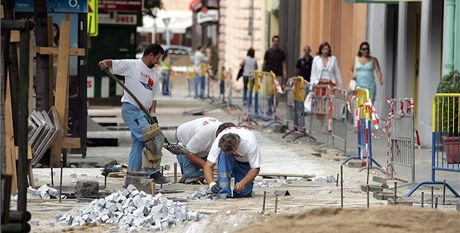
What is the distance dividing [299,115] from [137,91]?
10.1 m

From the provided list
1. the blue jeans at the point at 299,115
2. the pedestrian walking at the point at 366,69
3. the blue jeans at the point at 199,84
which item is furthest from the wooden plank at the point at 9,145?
the blue jeans at the point at 199,84

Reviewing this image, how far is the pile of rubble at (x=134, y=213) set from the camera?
12273mm

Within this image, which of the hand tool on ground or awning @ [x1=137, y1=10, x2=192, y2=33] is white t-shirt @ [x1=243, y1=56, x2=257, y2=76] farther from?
awning @ [x1=137, y1=10, x2=192, y2=33]

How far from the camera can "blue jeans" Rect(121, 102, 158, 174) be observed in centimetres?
1575

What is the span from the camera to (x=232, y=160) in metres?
14.7

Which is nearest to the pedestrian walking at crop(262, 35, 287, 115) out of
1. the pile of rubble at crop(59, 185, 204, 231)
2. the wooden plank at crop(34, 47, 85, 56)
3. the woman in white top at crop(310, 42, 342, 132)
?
the woman in white top at crop(310, 42, 342, 132)

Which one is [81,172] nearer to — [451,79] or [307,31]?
[451,79]

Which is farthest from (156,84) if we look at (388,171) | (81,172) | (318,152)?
(318,152)

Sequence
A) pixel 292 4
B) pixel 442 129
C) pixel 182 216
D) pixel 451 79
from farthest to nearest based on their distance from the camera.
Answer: pixel 292 4 → pixel 451 79 → pixel 442 129 → pixel 182 216

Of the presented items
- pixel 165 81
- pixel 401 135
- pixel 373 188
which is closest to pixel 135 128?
pixel 373 188

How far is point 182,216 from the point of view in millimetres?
12352

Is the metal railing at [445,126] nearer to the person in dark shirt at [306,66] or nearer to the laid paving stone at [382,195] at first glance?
the laid paving stone at [382,195]

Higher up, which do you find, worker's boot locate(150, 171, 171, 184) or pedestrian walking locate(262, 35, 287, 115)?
pedestrian walking locate(262, 35, 287, 115)

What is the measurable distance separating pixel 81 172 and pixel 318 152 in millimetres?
4988
